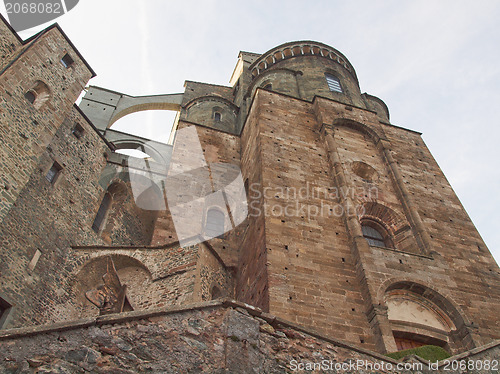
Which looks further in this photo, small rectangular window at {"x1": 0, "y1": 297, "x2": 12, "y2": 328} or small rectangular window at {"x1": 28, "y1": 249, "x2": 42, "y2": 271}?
small rectangular window at {"x1": 28, "y1": 249, "x2": 42, "y2": 271}

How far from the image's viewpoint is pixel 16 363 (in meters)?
4.46

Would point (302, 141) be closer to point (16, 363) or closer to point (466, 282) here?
point (466, 282)

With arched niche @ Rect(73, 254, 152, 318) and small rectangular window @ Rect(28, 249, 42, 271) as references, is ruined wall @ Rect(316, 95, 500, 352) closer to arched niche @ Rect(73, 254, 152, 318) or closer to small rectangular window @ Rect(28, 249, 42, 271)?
arched niche @ Rect(73, 254, 152, 318)

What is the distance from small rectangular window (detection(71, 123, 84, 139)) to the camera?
50.2 ft

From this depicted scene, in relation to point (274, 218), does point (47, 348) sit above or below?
below

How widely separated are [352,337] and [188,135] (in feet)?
39.9

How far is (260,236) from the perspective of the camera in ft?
38.4

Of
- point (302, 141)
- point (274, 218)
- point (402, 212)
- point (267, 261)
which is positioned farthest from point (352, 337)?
point (302, 141)

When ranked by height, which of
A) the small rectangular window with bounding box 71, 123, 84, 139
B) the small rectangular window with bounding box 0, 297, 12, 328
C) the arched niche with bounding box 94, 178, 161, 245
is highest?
the small rectangular window with bounding box 71, 123, 84, 139

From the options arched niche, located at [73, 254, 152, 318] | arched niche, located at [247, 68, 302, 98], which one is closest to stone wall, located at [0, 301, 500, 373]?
arched niche, located at [73, 254, 152, 318]

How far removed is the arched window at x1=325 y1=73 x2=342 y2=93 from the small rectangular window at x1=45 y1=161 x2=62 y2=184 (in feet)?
41.3

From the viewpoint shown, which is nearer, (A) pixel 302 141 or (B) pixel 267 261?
(B) pixel 267 261

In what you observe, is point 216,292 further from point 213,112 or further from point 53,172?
point 213,112

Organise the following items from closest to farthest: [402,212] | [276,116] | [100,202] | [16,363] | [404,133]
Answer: [16,363], [402,212], [100,202], [276,116], [404,133]
